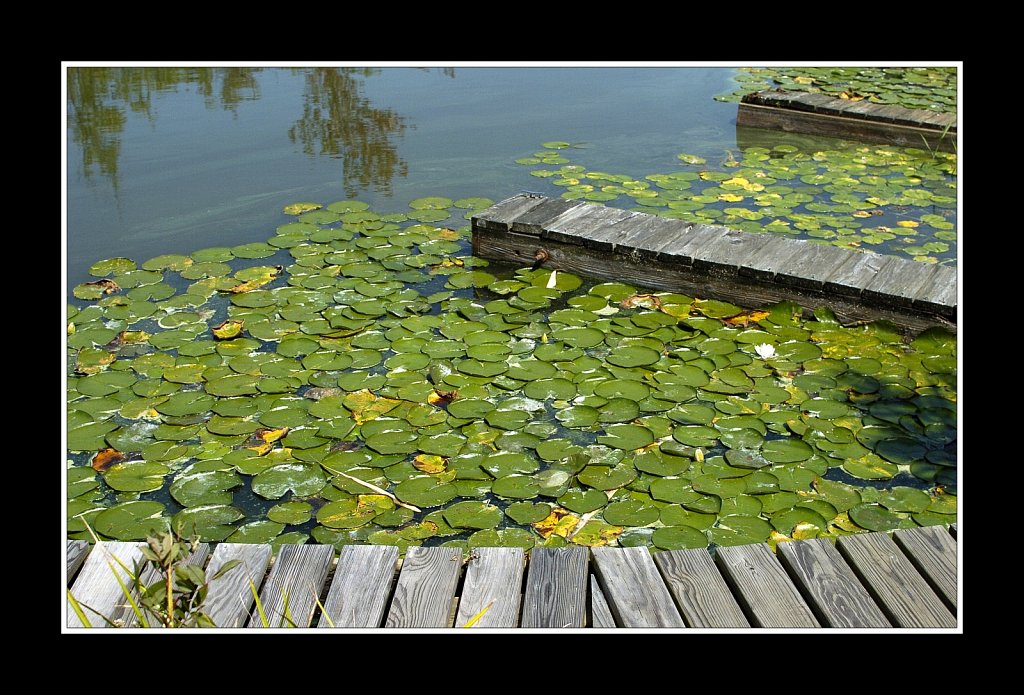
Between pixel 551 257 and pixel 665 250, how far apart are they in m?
0.50

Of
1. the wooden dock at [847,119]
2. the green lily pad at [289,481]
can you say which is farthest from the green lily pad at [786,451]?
the wooden dock at [847,119]

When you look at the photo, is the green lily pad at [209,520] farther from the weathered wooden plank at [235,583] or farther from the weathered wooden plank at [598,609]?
the weathered wooden plank at [598,609]

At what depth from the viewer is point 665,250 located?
358 centimetres

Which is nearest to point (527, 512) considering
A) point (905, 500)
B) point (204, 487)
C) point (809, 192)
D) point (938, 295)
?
point (204, 487)

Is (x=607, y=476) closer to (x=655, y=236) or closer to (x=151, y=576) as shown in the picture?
(x=151, y=576)

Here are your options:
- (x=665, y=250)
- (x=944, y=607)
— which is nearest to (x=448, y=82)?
Answer: (x=665, y=250)

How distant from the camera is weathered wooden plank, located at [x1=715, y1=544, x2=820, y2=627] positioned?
5.53ft

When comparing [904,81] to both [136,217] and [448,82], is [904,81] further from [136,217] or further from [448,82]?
[136,217]

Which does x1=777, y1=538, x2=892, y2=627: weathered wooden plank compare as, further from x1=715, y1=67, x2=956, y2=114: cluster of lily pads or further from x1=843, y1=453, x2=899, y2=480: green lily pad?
x1=715, y1=67, x2=956, y2=114: cluster of lily pads

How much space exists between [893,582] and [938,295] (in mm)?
1709

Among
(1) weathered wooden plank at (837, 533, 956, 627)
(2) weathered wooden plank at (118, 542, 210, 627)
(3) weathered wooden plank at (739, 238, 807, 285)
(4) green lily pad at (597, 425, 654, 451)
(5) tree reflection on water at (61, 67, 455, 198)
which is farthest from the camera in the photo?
(5) tree reflection on water at (61, 67, 455, 198)

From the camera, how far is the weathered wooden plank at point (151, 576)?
1578 mm

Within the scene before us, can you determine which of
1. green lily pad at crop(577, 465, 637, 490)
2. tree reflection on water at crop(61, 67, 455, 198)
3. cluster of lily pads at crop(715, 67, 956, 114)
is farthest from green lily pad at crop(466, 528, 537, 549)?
cluster of lily pads at crop(715, 67, 956, 114)

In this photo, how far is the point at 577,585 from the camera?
177cm
